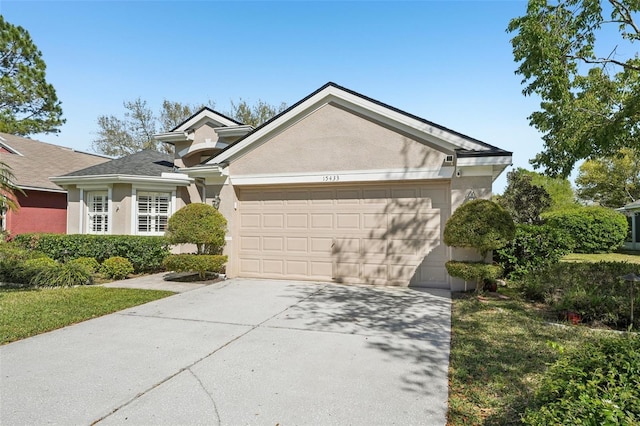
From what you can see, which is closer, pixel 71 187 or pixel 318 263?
pixel 318 263

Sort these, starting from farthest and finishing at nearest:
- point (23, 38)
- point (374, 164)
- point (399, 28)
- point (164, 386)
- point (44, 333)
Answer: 1. point (23, 38)
2. point (399, 28)
3. point (374, 164)
4. point (44, 333)
5. point (164, 386)

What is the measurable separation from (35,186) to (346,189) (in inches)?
583

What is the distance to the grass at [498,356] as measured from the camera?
324 centimetres

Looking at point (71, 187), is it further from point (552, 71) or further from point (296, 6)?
point (552, 71)

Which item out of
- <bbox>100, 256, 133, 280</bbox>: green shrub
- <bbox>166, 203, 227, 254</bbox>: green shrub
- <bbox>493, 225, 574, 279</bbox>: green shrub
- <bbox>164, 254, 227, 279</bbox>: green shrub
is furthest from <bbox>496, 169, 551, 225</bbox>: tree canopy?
<bbox>100, 256, 133, 280</bbox>: green shrub

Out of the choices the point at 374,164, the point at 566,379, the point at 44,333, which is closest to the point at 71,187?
the point at 44,333

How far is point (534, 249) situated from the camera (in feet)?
28.9

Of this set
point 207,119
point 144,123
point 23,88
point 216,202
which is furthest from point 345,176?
point 144,123

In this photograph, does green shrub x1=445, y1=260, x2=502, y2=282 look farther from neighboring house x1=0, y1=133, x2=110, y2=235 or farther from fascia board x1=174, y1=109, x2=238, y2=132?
neighboring house x1=0, y1=133, x2=110, y2=235

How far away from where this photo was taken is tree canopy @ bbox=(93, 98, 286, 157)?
108 feet

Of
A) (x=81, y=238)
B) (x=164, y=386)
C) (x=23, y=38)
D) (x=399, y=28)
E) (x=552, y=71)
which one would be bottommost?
(x=164, y=386)

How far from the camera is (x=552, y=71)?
9703mm

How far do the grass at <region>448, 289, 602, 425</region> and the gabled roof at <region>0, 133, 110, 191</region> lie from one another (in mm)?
18151

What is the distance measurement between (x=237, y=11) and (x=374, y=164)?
6878 mm
